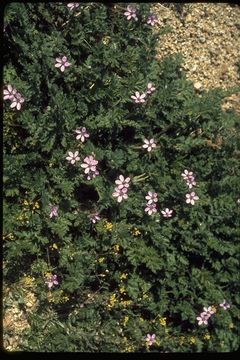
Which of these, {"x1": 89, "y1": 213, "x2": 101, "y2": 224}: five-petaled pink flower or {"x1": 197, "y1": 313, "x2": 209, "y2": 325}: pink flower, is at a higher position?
{"x1": 89, "y1": 213, "x2": 101, "y2": 224}: five-petaled pink flower

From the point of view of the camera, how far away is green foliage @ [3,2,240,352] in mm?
4059

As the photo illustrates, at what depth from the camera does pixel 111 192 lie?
13.4 ft

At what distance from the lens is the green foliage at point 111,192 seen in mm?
4059

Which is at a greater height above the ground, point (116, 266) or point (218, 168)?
point (218, 168)

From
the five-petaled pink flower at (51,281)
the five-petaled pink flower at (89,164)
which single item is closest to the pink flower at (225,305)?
the five-petaled pink flower at (51,281)

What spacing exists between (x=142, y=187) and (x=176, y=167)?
12.5 inches

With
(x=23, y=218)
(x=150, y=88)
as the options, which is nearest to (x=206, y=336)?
(x=23, y=218)

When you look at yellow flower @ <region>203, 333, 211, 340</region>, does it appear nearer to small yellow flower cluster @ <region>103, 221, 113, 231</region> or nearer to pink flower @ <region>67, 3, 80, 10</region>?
small yellow flower cluster @ <region>103, 221, 113, 231</region>

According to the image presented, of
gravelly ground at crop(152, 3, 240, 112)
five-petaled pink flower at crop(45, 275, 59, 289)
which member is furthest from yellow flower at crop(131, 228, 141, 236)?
gravelly ground at crop(152, 3, 240, 112)

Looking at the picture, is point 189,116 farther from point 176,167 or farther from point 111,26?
point 111,26

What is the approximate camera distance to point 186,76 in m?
4.73

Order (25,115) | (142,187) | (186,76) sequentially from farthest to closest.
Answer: (186,76), (142,187), (25,115)

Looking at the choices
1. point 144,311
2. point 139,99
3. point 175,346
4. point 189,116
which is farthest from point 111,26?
point 175,346

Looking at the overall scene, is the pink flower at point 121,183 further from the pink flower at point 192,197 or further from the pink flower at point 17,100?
the pink flower at point 17,100
